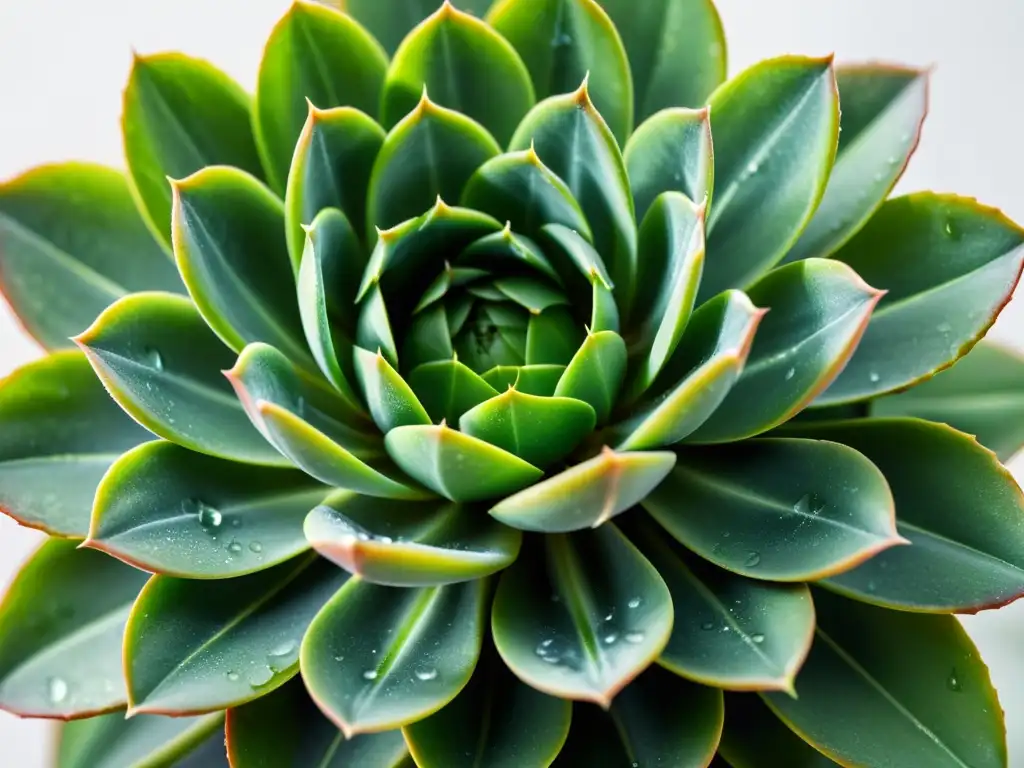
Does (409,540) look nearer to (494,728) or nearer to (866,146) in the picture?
(494,728)

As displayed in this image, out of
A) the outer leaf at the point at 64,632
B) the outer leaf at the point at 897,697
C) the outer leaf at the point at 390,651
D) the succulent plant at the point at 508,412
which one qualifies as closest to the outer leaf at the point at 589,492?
the succulent plant at the point at 508,412

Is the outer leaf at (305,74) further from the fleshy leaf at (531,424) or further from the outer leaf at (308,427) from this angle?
the fleshy leaf at (531,424)

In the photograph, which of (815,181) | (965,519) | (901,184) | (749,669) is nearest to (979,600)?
(965,519)

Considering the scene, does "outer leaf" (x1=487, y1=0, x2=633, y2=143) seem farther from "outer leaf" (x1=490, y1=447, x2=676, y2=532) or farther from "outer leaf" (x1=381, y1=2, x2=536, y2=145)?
"outer leaf" (x1=490, y1=447, x2=676, y2=532)

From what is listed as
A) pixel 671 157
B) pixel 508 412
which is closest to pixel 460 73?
pixel 671 157

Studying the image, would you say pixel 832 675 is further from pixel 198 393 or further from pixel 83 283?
pixel 83 283

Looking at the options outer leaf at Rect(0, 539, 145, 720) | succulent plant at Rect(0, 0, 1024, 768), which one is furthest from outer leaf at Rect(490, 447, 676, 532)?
outer leaf at Rect(0, 539, 145, 720)

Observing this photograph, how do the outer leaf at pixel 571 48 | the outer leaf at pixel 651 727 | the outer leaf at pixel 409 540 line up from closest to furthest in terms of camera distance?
the outer leaf at pixel 409 540 → the outer leaf at pixel 651 727 → the outer leaf at pixel 571 48
